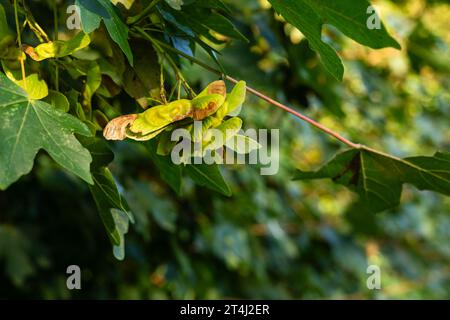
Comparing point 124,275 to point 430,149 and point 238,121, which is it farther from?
point 430,149

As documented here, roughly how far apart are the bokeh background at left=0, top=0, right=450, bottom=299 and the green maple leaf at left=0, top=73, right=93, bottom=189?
1.15ft

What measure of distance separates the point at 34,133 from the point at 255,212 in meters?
1.49

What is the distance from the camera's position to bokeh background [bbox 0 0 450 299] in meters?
1.68

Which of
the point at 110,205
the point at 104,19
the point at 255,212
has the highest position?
the point at 255,212

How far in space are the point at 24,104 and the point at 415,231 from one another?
266 centimetres

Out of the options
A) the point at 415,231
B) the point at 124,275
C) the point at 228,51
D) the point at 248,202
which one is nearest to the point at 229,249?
the point at 248,202

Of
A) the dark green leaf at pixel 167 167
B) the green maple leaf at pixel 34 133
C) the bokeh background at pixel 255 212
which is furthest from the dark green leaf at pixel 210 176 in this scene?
the bokeh background at pixel 255 212

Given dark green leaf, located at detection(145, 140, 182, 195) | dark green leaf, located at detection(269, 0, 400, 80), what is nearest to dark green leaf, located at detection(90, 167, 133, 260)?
dark green leaf, located at detection(145, 140, 182, 195)

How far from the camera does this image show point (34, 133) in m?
0.75

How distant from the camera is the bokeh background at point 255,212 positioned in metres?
1.68

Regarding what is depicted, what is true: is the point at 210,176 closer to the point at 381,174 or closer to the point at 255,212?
the point at 381,174

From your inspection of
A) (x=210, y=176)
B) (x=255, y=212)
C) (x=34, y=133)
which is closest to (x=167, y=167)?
(x=210, y=176)

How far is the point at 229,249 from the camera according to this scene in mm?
2143

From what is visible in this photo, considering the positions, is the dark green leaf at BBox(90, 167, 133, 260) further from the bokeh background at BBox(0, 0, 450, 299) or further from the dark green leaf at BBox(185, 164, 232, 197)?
the bokeh background at BBox(0, 0, 450, 299)
